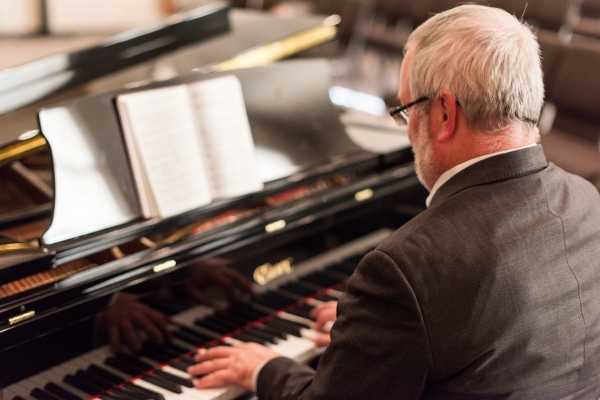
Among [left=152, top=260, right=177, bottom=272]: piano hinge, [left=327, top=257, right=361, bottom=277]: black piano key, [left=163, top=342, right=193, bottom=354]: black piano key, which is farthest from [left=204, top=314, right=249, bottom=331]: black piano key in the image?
[left=327, top=257, right=361, bottom=277]: black piano key

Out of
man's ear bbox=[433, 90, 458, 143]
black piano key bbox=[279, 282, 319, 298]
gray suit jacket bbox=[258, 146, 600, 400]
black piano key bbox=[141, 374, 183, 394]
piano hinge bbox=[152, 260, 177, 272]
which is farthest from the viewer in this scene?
black piano key bbox=[279, 282, 319, 298]

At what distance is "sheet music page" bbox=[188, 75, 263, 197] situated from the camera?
7.64ft

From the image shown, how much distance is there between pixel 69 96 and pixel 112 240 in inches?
36.7

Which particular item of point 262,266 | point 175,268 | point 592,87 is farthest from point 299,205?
point 592,87

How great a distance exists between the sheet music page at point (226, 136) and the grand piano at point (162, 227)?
57mm

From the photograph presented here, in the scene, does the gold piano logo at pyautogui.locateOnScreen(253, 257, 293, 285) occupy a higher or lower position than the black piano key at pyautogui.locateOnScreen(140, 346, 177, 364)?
higher

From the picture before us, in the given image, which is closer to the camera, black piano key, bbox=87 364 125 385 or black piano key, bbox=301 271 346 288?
black piano key, bbox=87 364 125 385

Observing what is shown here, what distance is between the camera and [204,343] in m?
2.23

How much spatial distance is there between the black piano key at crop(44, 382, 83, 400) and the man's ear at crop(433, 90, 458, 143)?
125 cm

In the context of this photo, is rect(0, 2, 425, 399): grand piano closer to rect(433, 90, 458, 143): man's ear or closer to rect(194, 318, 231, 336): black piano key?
rect(194, 318, 231, 336): black piano key

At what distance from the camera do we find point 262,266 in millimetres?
2420

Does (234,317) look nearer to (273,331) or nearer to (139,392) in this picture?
(273,331)

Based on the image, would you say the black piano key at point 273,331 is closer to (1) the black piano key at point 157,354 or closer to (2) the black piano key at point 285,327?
(2) the black piano key at point 285,327

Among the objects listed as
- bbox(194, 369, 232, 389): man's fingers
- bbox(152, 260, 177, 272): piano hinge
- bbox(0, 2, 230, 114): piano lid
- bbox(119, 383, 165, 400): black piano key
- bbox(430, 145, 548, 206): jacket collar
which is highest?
bbox(0, 2, 230, 114): piano lid
